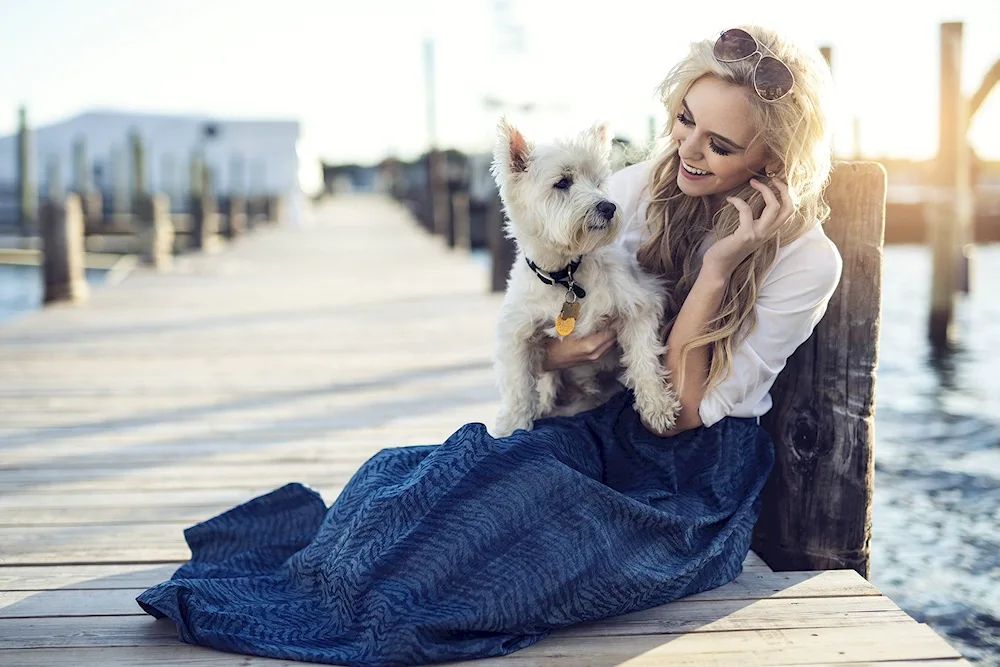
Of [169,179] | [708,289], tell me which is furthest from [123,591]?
[169,179]

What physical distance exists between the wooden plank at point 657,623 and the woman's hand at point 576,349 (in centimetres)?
72

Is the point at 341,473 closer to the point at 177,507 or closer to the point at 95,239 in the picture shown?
the point at 177,507

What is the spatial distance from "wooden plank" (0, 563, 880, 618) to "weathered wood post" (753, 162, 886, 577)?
147 millimetres

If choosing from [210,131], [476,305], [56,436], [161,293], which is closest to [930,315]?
[476,305]

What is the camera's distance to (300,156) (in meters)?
40.2

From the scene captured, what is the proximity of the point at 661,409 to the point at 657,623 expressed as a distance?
1.79ft

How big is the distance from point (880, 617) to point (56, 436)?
11.5 ft

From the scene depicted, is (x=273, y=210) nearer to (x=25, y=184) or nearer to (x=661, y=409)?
(x=25, y=184)

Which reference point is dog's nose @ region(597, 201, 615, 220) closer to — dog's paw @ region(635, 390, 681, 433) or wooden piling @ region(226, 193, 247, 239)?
dog's paw @ region(635, 390, 681, 433)

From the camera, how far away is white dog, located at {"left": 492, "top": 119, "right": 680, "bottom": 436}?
8.27ft

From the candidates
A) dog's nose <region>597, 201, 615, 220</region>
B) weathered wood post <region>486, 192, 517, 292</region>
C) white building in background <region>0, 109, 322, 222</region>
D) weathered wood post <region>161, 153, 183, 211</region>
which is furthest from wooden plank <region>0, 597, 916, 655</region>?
white building in background <region>0, 109, 322, 222</region>

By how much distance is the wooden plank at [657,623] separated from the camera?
221 cm

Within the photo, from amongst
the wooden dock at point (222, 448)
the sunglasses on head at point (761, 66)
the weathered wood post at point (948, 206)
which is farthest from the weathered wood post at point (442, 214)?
the sunglasses on head at point (761, 66)

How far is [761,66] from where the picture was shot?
2.21 metres
